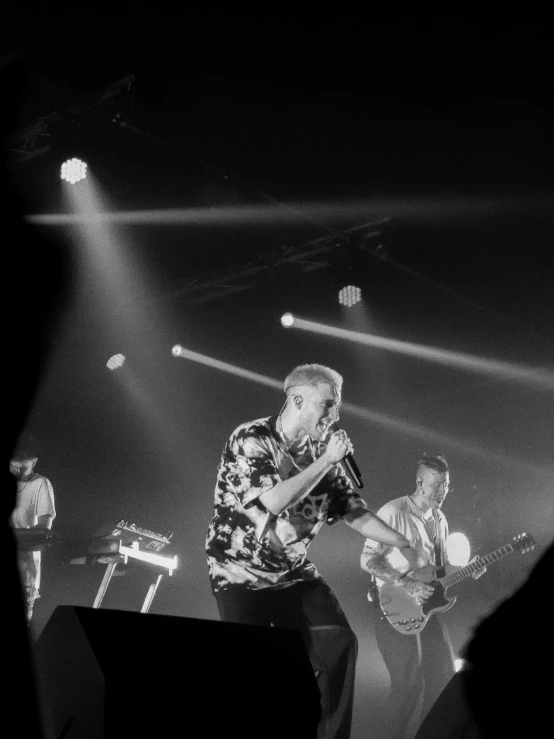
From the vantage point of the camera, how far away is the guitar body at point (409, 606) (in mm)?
6051

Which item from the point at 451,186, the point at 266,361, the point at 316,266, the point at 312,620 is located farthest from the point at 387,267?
the point at 312,620

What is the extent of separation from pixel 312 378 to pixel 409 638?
2690 mm

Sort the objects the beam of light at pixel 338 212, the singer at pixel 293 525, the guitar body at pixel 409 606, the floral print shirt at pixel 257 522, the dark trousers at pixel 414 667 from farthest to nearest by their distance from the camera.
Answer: the beam of light at pixel 338 212 < the guitar body at pixel 409 606 < the dark trousers at pixel 414 667 < the floral print shirt at pixel 257 522 < the singer at pixel 293 525

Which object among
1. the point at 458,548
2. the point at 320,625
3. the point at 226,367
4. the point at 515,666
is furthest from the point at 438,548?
the point at 515,666

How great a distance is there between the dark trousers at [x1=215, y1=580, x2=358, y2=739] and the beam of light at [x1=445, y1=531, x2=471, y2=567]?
4.16 meters

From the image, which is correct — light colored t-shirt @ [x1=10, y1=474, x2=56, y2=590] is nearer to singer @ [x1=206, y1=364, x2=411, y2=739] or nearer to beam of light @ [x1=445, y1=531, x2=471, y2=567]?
singer @ [x1=206, y1=364, x2=411, y2=739]

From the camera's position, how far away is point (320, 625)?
3824 millimetres

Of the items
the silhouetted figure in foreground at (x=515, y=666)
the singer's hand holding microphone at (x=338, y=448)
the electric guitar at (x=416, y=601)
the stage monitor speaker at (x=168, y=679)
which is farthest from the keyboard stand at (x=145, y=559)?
the silhouetted figure in foreground at (x=515, y=666)

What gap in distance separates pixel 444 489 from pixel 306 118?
3.45 m

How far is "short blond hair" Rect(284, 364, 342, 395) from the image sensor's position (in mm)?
4520

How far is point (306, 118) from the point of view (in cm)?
679

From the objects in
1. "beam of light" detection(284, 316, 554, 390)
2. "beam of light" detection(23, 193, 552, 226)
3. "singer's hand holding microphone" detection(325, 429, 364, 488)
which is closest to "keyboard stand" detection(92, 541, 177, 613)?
"beam of light" detection(23, 193, 552, 226)

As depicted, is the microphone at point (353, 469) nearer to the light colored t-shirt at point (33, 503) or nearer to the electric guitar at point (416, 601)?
the electric guitar at point (416, 601)

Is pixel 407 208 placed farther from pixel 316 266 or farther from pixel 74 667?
pixel 74 667
